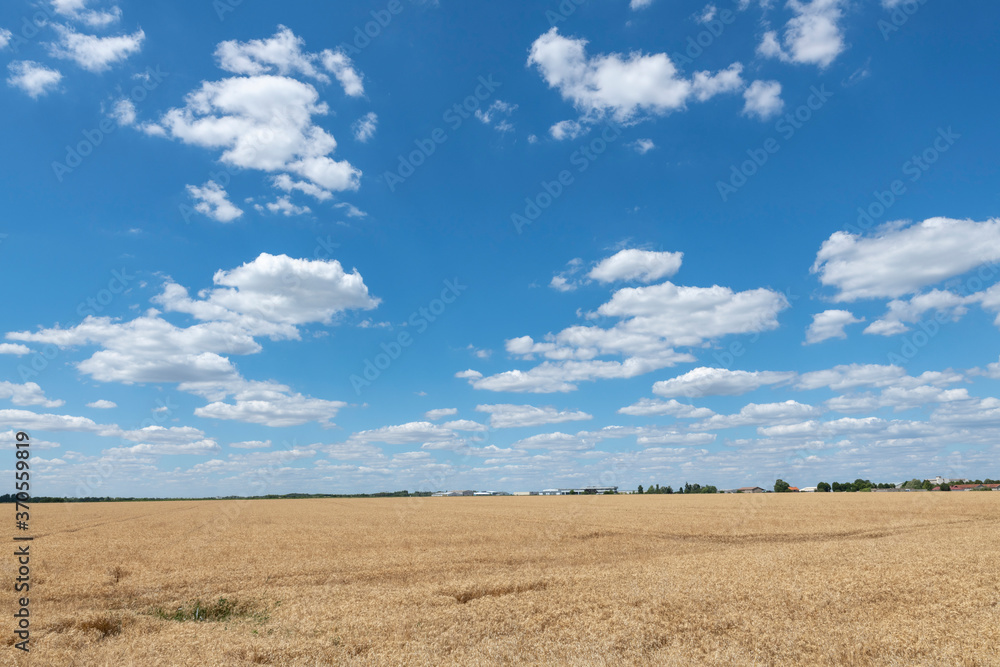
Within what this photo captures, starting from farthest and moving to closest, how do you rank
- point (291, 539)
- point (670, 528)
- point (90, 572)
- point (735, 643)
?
point (670, 528)
point (291, 539)
point (90, 572)
point (735, 643)

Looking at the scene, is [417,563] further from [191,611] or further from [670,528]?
[670,528]

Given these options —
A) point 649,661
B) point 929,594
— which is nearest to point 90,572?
point 649,661

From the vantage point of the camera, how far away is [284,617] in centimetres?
1374

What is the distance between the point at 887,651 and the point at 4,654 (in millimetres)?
17690

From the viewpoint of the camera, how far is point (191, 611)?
1573cm

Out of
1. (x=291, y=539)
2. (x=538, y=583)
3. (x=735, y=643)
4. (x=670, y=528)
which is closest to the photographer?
(x=735, y=643)

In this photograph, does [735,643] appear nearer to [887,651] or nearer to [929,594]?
[887,651]

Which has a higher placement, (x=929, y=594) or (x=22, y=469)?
(x=22, y=469)

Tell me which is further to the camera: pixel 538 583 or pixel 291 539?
pixel 291 539

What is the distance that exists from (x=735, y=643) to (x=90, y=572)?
24668mm

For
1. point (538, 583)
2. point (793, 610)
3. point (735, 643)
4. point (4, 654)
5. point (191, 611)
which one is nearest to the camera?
point (4, 654)

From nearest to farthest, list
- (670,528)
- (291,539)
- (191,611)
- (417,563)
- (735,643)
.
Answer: (735,643)
(191,611)
(417,563)
(291,539)
(670,528)

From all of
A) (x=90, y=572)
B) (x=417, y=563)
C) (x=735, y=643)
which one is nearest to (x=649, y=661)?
(x=735, y=643)

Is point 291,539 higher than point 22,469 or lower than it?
lower
